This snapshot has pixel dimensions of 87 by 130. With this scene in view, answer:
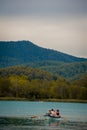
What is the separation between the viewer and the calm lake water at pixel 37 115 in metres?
9.38

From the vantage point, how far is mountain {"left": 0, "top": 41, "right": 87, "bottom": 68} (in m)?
9.52

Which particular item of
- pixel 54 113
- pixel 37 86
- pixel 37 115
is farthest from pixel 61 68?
pixel 37 115

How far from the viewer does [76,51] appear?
9.62 meters

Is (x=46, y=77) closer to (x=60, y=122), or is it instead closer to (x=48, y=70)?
(x=48, y=70)

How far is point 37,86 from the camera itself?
9.66m

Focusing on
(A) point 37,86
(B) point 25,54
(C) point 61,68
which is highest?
(B) point 25,54

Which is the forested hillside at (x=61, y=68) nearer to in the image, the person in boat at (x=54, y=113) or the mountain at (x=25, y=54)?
the mountain at (x=25, y=54)

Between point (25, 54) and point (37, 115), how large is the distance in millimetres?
1092

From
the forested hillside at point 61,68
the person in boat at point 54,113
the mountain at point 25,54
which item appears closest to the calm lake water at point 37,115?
the person in boat at point 54,113

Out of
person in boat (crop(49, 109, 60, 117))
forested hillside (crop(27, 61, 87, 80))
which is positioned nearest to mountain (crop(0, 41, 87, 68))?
forested hillside (crop(27, 61, 87, 80))

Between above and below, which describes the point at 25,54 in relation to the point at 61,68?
above

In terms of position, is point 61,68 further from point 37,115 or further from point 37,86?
point 37,115

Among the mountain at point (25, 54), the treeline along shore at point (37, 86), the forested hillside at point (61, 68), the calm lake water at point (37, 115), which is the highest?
the mountain at point (25, 54)

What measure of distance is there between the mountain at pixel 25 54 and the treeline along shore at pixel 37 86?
0.14 meters
